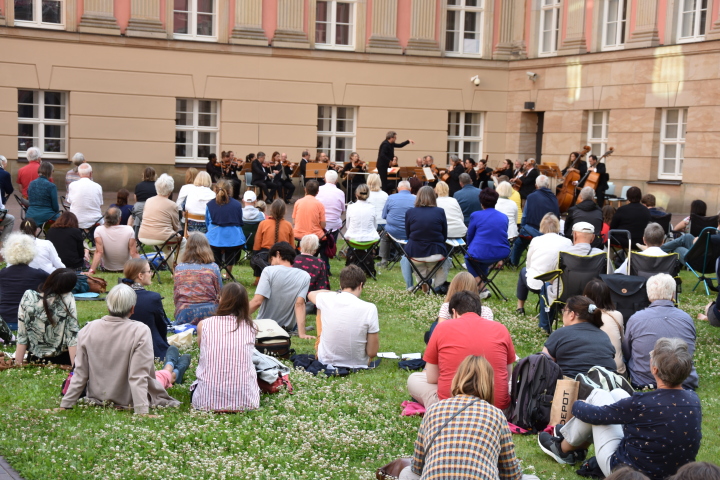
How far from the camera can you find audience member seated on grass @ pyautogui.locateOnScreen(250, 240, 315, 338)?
9039 millimetres

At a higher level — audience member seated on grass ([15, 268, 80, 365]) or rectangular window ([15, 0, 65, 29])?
rectangular window ([15, 0, 65, 29])

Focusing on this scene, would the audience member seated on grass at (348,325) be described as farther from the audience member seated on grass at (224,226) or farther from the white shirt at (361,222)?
the white shirt at (361,222)

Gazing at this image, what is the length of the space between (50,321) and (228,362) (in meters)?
1.82

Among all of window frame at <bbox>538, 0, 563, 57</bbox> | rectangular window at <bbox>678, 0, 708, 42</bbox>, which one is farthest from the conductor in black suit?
rectangular window at <bbox>678, 0, 708, 42</bbox>

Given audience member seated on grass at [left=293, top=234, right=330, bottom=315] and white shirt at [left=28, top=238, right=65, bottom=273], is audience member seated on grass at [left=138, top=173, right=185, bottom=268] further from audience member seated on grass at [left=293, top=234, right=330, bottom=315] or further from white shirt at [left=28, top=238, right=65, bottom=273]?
audience member seated on grass at [left=293, top=234, right=330, bottom=315]

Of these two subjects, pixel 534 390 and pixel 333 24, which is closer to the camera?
pixel 534 390

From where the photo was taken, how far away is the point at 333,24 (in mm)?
25375

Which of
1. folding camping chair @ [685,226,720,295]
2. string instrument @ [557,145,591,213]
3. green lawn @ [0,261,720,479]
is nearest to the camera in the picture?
green lawn @ [0,261,720,479]

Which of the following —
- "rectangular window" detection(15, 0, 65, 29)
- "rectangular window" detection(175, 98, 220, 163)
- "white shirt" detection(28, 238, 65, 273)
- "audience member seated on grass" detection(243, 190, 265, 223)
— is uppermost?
"rectangular window" detection(15, 0, 65, 29)

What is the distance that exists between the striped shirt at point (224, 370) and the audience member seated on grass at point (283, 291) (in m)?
2.14

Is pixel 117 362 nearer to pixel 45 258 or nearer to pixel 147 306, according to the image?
pixel 147 306

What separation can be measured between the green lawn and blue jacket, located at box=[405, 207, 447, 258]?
395 centimetres

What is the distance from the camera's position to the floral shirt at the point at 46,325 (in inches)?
295

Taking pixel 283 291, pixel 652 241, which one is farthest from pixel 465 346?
pixel 652 241
